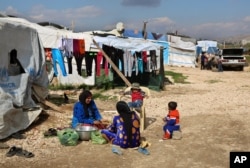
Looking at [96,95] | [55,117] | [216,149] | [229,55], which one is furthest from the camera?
[229,55]

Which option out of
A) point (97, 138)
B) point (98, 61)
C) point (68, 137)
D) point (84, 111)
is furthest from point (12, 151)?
point (98, 61)

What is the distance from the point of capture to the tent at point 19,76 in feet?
24.4

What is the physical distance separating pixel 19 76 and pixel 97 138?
249 cm

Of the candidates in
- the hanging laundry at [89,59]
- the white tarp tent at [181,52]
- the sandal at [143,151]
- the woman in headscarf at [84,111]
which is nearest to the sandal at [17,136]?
the woman in headscarf at [84,111]

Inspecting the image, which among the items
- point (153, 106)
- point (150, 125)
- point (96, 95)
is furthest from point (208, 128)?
point (96, 95)

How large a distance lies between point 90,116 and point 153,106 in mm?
4079

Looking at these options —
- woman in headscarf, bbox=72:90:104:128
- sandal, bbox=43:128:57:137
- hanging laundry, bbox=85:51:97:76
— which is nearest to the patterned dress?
woman in headscarf, bbox=72:90:104:128

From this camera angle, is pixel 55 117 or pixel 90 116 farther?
pixel 55 117

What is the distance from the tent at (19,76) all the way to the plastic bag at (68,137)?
1.12 meters

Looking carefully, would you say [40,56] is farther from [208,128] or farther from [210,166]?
[210,166]

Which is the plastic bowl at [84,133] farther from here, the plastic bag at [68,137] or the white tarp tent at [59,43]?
the white tarp tent at [59,43]

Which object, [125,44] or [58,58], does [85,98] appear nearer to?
[58,58]

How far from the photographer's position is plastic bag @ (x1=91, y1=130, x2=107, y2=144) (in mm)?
6985

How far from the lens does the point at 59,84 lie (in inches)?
592
